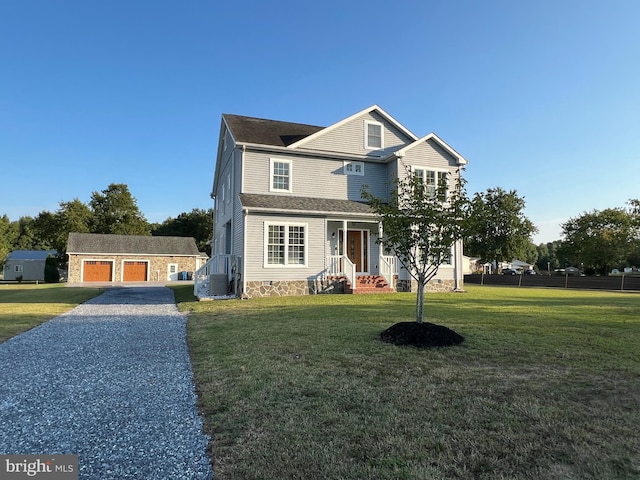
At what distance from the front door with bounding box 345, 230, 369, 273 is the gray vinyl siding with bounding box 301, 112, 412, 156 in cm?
389

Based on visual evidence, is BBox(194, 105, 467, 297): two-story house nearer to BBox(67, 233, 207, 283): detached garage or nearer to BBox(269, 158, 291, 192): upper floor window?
BBox(269, 158, 291, 192): upper floor window

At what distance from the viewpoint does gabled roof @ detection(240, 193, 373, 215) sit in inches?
595

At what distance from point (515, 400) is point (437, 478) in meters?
1.81

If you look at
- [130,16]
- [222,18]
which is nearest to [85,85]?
[130,16]

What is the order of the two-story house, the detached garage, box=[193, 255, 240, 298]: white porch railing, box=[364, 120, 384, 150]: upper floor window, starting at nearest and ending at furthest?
the two-story house, box=[193, 255, 240, 298]: white porch railing, box=[364, 120, 384, 150]: upper floor window, the detached garage

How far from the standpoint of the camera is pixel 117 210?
55.6m

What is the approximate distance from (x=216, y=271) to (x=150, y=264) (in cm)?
2494

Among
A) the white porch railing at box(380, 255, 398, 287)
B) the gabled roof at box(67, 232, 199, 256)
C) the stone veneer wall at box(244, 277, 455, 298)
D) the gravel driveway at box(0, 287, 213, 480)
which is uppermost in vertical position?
the gabled roof at box(67, 232, 199, 256)

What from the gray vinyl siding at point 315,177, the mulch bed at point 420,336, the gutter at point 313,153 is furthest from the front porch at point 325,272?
the mulch bed at point 420,336

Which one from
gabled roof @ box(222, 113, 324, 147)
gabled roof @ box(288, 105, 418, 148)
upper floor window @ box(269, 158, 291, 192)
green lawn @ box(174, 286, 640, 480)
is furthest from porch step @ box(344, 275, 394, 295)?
green lawn @ box(174, 286, 640, 480)

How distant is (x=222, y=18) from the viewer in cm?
1334

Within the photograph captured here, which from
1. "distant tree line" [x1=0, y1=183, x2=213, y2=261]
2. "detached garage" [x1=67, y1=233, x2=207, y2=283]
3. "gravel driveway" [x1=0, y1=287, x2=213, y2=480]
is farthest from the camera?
"distant tree line" [x1=0, y1=183, x2=213, y2=261]

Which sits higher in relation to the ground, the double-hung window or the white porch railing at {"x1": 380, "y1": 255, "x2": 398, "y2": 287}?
the double-hung window

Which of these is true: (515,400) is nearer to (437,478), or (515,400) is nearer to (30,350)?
(437,478)
